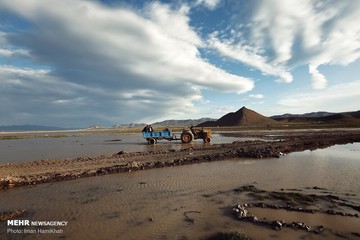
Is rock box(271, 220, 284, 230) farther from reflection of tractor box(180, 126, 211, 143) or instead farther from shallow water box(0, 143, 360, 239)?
reflection of tractor box(180, 126, 211, 143)

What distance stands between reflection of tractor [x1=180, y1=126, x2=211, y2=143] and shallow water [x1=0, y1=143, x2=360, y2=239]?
14.8 meters

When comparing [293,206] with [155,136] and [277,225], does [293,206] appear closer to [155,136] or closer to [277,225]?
[277,225]

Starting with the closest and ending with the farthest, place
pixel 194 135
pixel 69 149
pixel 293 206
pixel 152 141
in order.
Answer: pixel 293 206
pixel 69 149
pixel 152 141
pixel 194 135

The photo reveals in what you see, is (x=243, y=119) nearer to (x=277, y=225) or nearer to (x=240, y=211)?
(x=240, y=211)

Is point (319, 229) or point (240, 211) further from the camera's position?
point (240, 211)

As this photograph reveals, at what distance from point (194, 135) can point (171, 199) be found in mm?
22417

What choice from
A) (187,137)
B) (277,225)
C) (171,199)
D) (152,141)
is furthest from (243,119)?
(277,225)

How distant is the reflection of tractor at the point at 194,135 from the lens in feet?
98.6

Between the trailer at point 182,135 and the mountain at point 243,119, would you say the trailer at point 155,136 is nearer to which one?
the trailer at point 182,135

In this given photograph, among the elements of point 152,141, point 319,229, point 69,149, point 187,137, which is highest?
point 187,137

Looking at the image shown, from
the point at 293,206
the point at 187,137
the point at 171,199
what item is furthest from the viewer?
the point at 187,137

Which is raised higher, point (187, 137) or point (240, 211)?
point (187, 137)

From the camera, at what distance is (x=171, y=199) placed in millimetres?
9172

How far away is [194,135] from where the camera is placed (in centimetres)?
3148
